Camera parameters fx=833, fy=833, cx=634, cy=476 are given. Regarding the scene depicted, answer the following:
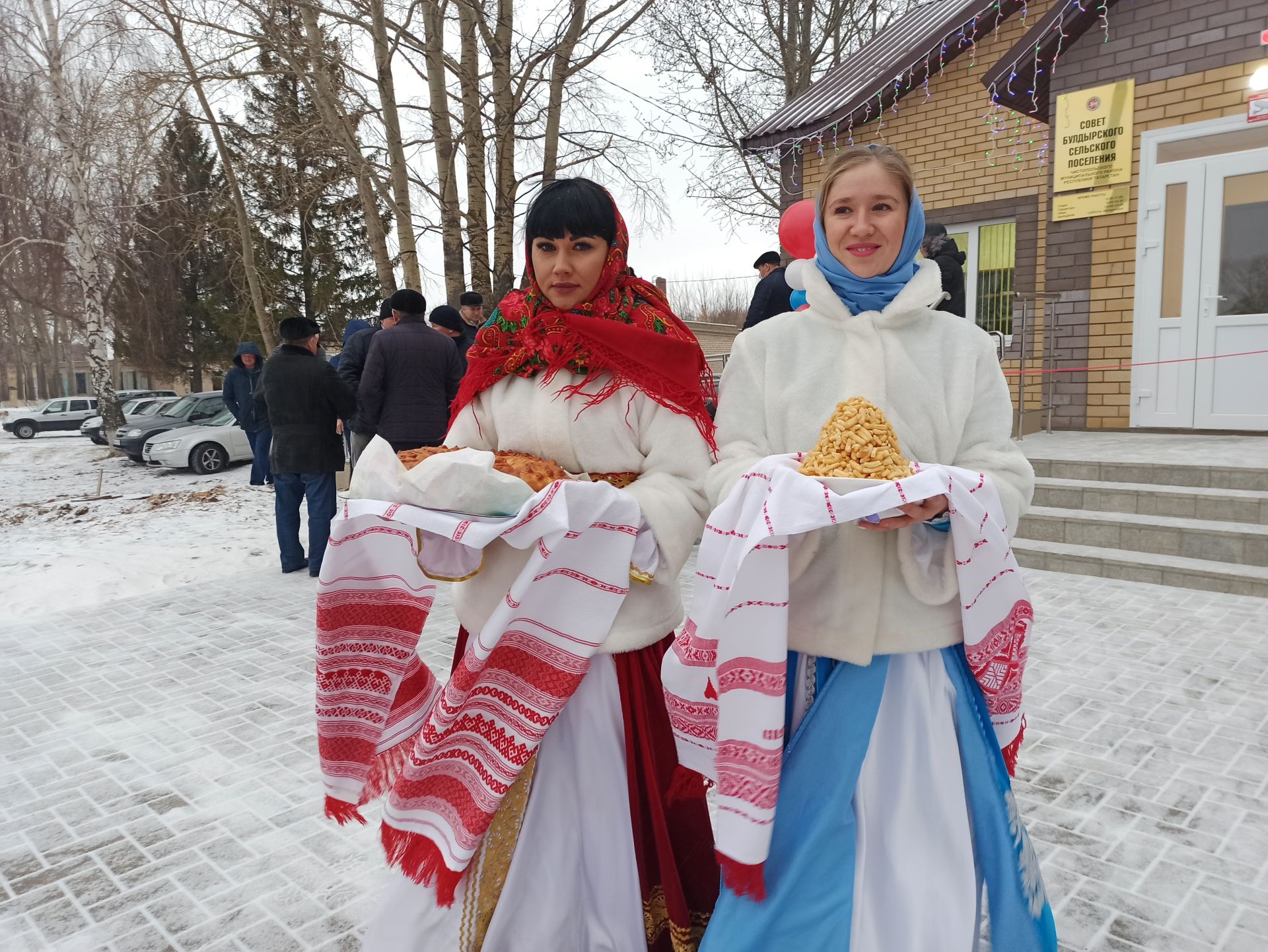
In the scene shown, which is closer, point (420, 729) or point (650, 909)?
point (650, 909)

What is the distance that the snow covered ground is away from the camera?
6.63 m

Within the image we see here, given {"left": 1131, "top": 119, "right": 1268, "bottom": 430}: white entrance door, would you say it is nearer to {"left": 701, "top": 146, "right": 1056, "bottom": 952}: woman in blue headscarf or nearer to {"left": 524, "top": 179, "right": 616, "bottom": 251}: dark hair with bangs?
{"left": 701, "top": 146, "right": 1056, "bottom": 952}: woman in blue headscarf

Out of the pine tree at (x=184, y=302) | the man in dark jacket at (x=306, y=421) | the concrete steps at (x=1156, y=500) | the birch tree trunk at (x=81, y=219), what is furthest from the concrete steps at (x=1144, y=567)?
the pine tree at (x=184, y=302)

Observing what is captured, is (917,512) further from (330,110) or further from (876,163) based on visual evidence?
(330,110)

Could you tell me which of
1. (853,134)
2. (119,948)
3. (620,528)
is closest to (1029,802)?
(620,528)

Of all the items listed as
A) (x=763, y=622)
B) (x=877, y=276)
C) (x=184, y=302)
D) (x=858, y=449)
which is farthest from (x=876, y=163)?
(x=184, y=302)

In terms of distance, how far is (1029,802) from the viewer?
2.92 meters

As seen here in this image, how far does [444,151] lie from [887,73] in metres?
5.48

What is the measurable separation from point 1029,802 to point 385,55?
29.5 feet

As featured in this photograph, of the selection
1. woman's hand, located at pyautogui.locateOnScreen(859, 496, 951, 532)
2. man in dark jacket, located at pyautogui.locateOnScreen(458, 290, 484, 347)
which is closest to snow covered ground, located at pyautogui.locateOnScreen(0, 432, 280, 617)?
man in dark jacket, located at pyautogui.locateOnScreen(458, 290, 484, 347)

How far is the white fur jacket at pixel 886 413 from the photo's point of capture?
1.70m

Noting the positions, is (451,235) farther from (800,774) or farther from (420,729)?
(800,774)

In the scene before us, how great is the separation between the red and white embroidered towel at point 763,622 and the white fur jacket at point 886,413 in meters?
0.08

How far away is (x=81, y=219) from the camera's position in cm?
1616
